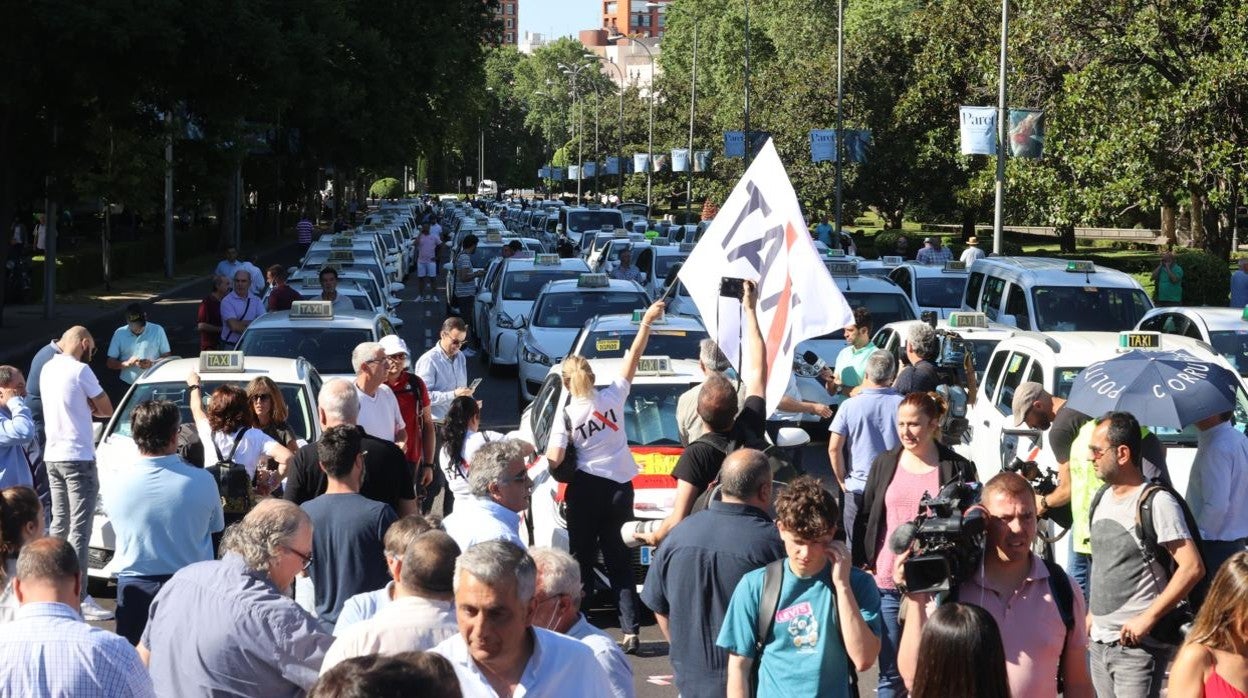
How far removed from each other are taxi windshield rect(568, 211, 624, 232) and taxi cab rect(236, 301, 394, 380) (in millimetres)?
30422

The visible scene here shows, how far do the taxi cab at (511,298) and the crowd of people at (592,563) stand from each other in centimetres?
1277

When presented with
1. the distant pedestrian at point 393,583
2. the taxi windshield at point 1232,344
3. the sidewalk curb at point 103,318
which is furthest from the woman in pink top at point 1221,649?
the sidewalk curb at point 103,318

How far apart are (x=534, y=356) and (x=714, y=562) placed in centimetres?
1386

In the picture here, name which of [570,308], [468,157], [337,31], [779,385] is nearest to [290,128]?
[337,31]

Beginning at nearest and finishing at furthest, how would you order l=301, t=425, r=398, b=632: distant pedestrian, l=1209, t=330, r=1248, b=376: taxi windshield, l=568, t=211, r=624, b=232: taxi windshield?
l=301, t=425, r=398, b=632: distant pedestrian → l=1209, t=330, r=1248, b=376: taxi windshield → l=568, t=211, r=624, b=232: taxi windshield

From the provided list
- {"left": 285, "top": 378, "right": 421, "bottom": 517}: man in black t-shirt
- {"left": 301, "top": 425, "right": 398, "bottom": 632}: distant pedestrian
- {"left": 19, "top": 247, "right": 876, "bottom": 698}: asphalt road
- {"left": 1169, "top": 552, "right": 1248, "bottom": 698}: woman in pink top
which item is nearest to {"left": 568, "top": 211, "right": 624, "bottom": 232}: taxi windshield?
{"left": 19, "top": 247, "right": 876, "bottom": 698}: asphalt road

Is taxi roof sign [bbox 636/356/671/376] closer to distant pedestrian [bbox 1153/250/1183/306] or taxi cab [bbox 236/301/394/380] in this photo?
taxi cab [bbox 236/301/394/380]

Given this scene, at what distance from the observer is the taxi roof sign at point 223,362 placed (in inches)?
475

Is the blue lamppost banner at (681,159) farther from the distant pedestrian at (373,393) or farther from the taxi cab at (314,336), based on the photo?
the distant pedestrian at (373,393)

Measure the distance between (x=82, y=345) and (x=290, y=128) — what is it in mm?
48997

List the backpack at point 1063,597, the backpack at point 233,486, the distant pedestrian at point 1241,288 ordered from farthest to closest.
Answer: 1. the distant pedestrian at point 1241,288
2. the backpack at point 233,486
3. the backpack at point 1063,597

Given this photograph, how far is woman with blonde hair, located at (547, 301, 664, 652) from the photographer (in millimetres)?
9281

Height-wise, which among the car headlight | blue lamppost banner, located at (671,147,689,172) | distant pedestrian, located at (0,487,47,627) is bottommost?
the car headlight

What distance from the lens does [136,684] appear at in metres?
4.98
